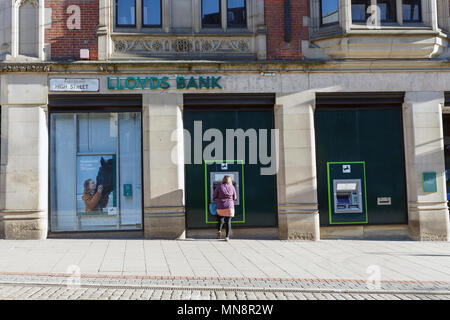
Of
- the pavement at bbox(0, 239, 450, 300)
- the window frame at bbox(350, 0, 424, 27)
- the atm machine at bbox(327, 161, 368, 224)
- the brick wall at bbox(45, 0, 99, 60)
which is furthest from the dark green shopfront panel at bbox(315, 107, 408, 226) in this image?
the brick wall at bbox(45, 0, 99, 60)

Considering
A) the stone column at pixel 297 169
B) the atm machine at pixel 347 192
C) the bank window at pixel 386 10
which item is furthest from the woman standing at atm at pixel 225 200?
the bank window at pixel 386 10

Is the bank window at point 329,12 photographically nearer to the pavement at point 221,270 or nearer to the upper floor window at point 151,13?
the upper floor window at point 151,13

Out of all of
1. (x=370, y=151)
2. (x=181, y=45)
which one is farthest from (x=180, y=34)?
(x=370, y=151)

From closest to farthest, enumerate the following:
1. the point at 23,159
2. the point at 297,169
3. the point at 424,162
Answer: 1. the point at 23,159
2. the point at 297,169
3. the point at 424,162

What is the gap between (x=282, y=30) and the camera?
13461 mm

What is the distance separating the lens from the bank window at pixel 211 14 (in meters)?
13.6

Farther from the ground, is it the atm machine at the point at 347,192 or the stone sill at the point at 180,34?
the stone sill at the point at 180,34

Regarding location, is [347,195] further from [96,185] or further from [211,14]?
[96,185]

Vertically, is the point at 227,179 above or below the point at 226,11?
below

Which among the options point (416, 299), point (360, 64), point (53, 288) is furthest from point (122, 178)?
point (416, 299)

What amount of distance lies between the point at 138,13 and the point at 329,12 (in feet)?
17.6

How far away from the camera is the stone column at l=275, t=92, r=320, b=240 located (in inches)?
512

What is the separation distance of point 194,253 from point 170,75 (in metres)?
5.06

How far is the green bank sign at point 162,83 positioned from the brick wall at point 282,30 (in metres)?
1.82
